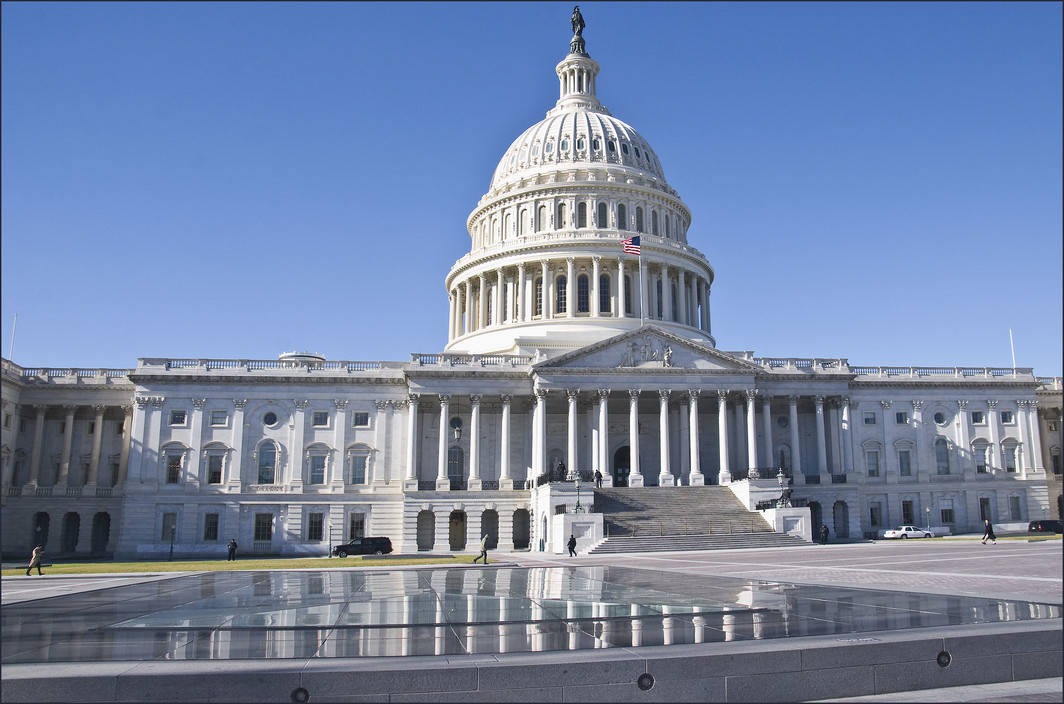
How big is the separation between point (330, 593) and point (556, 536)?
36346 millimetres

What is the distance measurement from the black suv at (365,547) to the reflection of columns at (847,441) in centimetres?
4070

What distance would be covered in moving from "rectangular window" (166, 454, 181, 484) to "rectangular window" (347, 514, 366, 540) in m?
14.9

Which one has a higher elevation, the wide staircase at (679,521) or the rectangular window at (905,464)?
the rectangular window at (905,464)

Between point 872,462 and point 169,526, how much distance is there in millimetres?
62145

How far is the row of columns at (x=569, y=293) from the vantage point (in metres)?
88.0

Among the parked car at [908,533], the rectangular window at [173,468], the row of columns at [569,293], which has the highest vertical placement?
the row of columns at [569,293]

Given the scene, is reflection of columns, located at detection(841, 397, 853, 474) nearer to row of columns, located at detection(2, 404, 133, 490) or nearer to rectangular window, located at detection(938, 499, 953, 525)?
rectangular window, located at detection(938, 499, 953, 525)

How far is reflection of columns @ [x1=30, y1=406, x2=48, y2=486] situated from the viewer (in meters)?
75.0

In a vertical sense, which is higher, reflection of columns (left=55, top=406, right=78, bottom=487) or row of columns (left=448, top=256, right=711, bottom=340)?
row of columns (left=448, top=256, right=711, bottom=340)

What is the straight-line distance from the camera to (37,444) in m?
75.6

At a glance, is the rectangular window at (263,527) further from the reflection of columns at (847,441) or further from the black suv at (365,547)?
the reflection of columns at (847,441)

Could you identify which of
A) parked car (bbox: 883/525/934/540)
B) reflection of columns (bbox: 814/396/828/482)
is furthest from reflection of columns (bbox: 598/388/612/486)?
parked car (bbox: 883/525/934/540)

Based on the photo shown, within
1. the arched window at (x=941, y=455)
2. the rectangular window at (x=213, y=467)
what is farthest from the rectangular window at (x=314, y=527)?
the arched window at (x=941, y=455)

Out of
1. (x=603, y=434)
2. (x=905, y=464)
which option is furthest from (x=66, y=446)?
(x=905, y=464)
